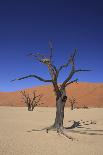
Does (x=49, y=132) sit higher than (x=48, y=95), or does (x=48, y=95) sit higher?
(x=48, y=95)

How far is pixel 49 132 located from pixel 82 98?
80222 mm

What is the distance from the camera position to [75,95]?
98.2 m

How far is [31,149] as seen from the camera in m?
9.20

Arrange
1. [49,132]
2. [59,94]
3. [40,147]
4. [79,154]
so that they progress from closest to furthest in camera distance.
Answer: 1. [79,154]
2. [40,147]
3. [49,132]
4. [59,94]

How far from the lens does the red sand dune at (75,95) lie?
87.8 m

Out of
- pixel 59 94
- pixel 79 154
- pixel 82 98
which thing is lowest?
pixel 79 154

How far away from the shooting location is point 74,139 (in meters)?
11.7

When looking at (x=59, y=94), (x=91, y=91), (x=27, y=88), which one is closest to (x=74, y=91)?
(x=91, y=91)

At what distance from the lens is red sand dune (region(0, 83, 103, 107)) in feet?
288

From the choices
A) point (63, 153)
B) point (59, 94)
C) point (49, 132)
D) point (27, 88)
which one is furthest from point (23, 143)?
point (27, 88)

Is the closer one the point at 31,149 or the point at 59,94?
the point at 31,149

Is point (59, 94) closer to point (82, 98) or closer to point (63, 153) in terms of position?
point (63, 153)

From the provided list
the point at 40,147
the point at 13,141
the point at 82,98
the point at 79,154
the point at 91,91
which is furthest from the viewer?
the point at 91,91

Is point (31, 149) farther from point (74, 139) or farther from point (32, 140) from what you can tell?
point (74, 139)
